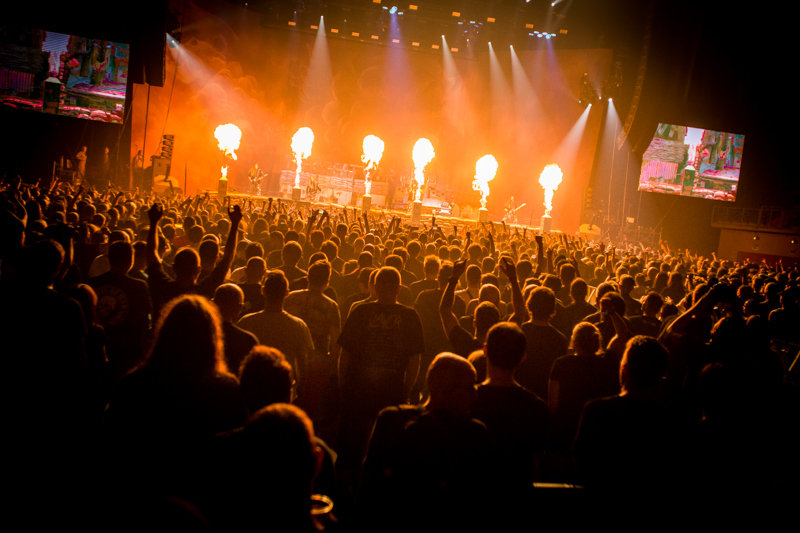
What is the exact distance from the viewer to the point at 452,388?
226cm

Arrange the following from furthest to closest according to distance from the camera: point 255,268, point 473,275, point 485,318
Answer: point 473,275, point 255,268, point 485,318

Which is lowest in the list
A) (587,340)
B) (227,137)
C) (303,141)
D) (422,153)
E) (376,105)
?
(587,340)

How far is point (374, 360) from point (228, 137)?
96.2 feet

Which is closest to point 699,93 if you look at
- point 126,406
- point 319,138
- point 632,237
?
point 632,237

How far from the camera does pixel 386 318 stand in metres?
3.71

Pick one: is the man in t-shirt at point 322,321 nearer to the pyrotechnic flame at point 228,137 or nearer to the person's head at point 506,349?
the person's head at point 506,349

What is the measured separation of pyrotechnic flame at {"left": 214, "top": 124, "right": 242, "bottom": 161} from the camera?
29859 millimetres

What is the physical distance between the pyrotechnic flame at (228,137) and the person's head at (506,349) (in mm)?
29803

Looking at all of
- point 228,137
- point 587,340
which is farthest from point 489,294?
point 228,137

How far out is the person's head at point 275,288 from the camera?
373cm

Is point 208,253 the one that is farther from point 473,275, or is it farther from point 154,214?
point 473,275

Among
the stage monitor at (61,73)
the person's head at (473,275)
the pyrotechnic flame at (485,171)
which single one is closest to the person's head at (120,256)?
the person's head at (473,275)

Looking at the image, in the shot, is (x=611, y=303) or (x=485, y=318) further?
(x=611, y=303)

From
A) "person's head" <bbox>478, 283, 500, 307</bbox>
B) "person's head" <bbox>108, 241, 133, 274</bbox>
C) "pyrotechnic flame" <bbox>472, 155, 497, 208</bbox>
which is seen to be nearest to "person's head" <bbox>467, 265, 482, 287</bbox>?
"person's head" <bbox>478, 283, 500, 307</bbox>
